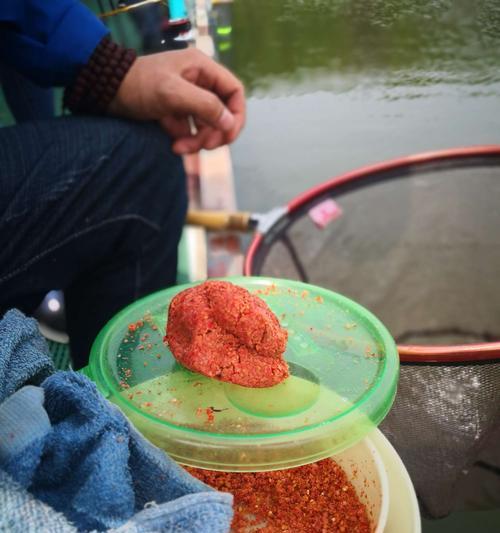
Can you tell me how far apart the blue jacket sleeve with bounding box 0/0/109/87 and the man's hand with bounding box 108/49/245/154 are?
0.07 m

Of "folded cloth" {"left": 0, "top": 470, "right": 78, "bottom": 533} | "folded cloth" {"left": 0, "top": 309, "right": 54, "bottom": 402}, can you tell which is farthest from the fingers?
"folded cloth" {"left": 0, "top": 470, "right": 78, "bottom": 533}

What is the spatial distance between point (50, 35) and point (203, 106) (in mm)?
242

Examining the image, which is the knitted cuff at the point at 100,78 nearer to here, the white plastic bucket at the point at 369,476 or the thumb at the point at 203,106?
the thumb at the point at 203,106

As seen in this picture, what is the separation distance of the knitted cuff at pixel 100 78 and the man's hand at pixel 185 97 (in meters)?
0.01

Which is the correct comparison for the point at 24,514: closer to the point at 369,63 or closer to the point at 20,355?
the point at 20,355

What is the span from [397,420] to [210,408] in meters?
0.36

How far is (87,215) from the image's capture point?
2.86ft

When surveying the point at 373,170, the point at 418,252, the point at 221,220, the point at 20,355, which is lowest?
the point at 418,252

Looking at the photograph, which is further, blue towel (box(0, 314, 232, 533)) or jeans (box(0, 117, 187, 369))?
jeans (box(0, 117, 187, 369))

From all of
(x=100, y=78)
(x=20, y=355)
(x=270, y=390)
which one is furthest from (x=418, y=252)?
(x=20, y=355)

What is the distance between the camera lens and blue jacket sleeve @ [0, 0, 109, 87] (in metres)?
0.85

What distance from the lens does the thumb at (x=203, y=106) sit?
2.90ft

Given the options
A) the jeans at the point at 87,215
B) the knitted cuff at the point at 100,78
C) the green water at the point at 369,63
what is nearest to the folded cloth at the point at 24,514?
the jeans at the point at 87,215

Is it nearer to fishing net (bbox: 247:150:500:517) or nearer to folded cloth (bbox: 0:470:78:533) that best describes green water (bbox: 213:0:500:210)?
fishing net (bbox: 247:150:500:517)
